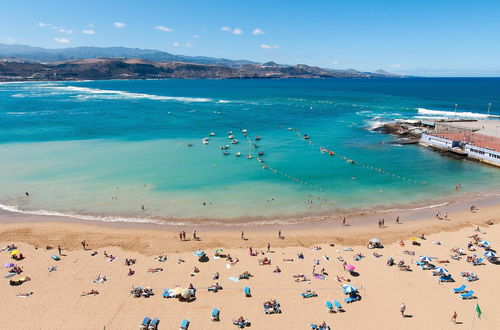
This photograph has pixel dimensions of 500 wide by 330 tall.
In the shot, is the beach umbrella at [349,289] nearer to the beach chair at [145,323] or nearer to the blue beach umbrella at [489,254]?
the blue beach umbrella at [489,254]

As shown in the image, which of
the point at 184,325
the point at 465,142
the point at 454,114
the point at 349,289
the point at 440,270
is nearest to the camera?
the point at 184,325

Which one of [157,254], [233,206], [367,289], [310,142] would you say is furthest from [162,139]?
[367,289]

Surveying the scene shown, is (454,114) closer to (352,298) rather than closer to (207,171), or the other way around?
(207,171)

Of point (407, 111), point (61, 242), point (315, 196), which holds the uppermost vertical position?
point (407, 111)

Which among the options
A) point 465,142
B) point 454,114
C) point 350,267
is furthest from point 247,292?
point 454,114

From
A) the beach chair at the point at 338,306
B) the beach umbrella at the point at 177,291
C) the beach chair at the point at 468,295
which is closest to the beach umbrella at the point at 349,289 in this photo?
the beach chair at the point at 338,306

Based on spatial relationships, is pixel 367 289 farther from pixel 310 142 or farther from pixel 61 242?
pixel 310 142
